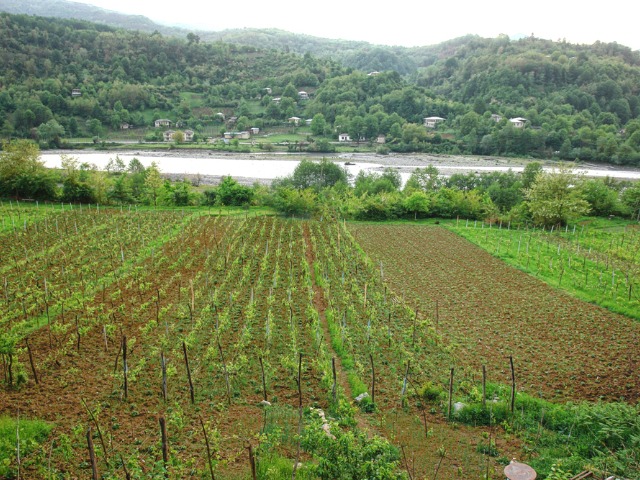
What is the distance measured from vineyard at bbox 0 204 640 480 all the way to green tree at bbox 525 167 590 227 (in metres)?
10.6

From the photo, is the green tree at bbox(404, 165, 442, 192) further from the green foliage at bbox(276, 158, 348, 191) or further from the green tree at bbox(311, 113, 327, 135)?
the green tree at bbox(311, 113, 327, 135)

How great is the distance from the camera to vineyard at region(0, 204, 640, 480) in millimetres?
8445

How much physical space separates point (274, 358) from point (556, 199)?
90.0 ft

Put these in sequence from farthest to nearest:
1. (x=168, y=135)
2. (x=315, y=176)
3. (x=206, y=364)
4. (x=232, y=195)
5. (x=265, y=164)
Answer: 1. (x=168, y=135)
2. (x=265, y=164)
3. (x=315, y=176)
4. (x=232, y=195)
5. (x=206, y=364)

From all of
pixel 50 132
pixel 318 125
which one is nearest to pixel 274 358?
pixel 50 132

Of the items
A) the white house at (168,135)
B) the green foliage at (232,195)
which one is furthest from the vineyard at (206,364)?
the white house at (168,135)

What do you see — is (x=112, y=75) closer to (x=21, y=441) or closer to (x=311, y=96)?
(x=311, y=96)

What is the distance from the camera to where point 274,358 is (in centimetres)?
1280

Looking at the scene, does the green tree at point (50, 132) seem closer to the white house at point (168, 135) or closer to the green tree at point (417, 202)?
the white house at point (168, 135)

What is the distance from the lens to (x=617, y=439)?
9.17m

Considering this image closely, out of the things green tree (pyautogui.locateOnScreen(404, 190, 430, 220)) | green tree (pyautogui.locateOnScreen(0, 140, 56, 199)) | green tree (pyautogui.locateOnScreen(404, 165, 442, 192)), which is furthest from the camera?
green tree (pyautogui.locateOnScreen(404, 165, 442, 192))

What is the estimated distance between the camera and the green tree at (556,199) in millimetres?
31984

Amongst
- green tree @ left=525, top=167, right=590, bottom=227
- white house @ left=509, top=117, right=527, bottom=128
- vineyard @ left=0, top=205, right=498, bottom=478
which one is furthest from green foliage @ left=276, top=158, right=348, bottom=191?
white house @ left=509, top=117, right=527, bottom=128

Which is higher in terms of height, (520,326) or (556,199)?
(556,199)
